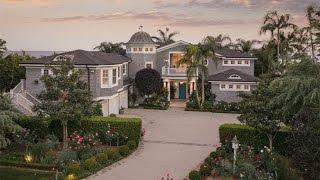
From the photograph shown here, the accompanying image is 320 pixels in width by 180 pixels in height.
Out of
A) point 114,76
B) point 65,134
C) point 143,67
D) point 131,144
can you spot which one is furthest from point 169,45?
point 65,134

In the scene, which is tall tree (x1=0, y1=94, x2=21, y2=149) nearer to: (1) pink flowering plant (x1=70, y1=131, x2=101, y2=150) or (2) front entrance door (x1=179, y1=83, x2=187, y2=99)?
(1) pink flowering plant (x1=70, y1=131, x2=101, y2=150)

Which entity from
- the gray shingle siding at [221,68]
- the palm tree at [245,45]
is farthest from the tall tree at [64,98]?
the palm tree at [245,45]

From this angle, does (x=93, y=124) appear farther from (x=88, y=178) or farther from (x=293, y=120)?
(x=293, y=120)

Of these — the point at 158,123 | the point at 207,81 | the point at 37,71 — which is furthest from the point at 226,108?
the point at 37,71

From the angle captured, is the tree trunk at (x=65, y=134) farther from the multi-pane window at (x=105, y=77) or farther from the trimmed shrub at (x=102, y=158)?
the multi-pane window at (x=105, y=77)

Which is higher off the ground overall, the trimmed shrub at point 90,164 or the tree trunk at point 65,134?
the tree trunk at point 65,134
